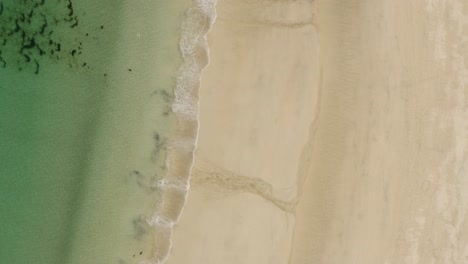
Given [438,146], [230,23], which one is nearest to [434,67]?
[438,146]

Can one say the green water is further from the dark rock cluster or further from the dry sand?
the dry sand

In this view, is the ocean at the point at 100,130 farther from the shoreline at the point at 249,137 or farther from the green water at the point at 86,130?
the shoreline at the point at 249,137

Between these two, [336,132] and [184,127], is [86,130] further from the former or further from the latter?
[336,132]

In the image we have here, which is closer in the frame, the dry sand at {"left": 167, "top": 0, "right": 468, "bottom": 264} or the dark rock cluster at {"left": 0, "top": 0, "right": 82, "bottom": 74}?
the dark rock cluster at {"left": 0, "top": 0, "right": 82, "bottom": 74}

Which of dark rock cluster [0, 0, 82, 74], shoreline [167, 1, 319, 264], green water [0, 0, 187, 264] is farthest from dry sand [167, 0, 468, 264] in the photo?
dark rock cluster [0, 0, 82, 74]

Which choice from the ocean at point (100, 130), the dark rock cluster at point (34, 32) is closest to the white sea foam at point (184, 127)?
the ocean at point (100, 130)

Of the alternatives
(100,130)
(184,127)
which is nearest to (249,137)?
(184,127)

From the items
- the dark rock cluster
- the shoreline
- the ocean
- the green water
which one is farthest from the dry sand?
the dark rock cluster
